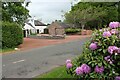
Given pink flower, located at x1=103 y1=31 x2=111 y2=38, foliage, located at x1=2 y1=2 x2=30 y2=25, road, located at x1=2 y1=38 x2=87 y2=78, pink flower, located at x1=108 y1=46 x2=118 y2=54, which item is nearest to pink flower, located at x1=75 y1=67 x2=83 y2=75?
pink flower, located at x1=108 y1=46 x2=118 y2=54

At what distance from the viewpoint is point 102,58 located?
607cm

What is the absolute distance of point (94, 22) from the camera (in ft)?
253

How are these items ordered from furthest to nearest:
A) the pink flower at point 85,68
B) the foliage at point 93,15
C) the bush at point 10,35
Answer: the foliage at point 93,15 → the bush at point 10,35 → the pink flower at point 85,68

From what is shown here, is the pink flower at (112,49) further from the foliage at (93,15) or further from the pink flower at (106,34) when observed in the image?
the foliage at (93,15)

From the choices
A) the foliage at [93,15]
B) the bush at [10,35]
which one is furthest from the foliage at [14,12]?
the foliage at [93,15]

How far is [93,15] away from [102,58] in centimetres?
6925

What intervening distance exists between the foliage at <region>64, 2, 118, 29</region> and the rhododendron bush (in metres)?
64.8

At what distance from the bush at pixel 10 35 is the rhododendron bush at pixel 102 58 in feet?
76.5

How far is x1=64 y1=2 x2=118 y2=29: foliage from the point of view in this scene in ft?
237

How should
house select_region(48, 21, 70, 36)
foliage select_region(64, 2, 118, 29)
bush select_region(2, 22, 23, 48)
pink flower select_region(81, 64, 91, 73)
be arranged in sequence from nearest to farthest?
pink flower select_region(81, 64, 91, 73), bush select_region(2, 22, 23, 48), foliage select_region(64, 2, 118, 29), house select_region(48, 21, 70, 36)

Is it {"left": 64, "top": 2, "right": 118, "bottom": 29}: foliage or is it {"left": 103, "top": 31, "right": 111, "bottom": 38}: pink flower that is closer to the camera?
{"left": 103, "top": 31, "right": 111, "bottom": 38}: pink flower

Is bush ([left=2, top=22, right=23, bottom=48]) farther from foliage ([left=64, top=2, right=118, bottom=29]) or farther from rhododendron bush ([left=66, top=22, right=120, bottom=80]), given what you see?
foliage ([left=64, top=2, right=118, bottom=29])

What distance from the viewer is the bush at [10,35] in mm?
29031

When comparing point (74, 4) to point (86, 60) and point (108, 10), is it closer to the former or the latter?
point (108, 10)
